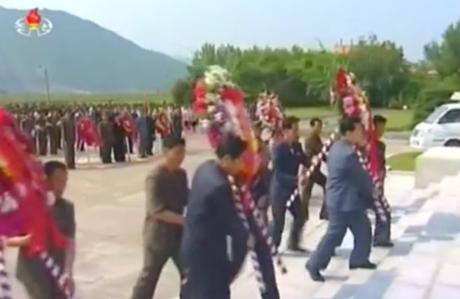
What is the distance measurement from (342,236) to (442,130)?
15787 mm

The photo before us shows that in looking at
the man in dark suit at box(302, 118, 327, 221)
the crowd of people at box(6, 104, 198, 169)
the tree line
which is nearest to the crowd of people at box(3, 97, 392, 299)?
the man in dark suit at box(302, 118, 327, 221)

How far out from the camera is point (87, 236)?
38.3 ft

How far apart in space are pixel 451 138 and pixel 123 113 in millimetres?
11221

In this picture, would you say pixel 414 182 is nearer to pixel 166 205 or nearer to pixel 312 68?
pixel 166 205

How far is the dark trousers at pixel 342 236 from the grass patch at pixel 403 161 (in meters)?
11.4

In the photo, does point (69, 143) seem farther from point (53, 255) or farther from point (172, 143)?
point (53, 255)

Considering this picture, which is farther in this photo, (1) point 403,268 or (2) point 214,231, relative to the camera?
(1) point 403,268

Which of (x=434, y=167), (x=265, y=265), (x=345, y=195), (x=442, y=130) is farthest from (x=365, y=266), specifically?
(x=442, y=130)

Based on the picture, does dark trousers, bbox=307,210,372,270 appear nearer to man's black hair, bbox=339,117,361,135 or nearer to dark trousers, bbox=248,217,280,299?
man's black hair, bbox=339,117,361,135

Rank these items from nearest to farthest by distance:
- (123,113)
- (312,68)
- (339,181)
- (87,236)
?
(339,181), (87,236), (123,113), (312,68)

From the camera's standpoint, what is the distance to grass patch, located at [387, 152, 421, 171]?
19.9 m

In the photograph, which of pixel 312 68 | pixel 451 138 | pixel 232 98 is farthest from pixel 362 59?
pixel 232 98

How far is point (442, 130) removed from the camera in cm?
2305

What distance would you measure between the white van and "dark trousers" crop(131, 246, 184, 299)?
1721 centimetres
